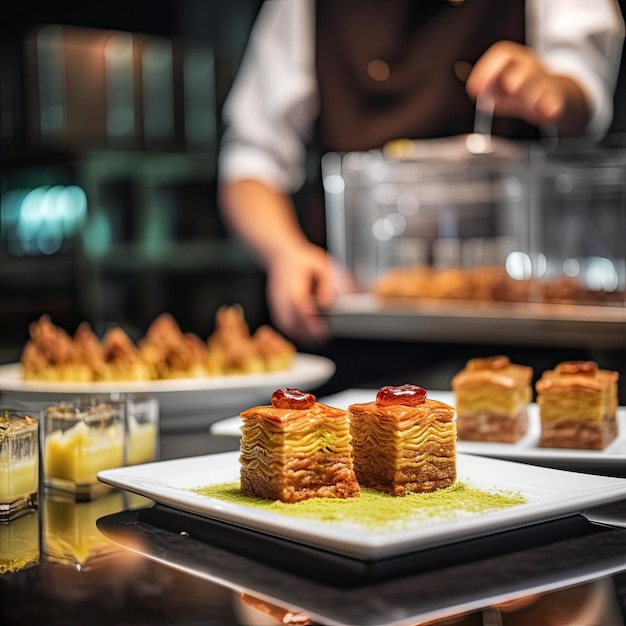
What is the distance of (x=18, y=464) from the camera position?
1.01 m

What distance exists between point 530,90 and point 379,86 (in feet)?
2.09

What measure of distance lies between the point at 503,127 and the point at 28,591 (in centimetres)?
237

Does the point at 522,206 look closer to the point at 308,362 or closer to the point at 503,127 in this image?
the point at 503,127

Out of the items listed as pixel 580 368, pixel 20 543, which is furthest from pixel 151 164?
pixel 20 543

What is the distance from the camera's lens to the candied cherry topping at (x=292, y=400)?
940 millimetres

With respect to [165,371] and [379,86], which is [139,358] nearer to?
[165,371]

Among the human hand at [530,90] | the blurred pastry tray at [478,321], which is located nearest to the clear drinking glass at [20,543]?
the blurred pastry tray at [478,321]

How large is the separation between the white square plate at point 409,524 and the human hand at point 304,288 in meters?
1.63

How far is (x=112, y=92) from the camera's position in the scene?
15.0ft

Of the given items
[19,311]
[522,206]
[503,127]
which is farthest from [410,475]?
[19,311]

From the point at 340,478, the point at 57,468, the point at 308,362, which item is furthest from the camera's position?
the point at 308,362

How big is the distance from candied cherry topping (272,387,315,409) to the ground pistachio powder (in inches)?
3.4

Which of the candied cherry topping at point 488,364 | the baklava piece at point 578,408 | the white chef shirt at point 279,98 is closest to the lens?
the baklava piece at point 578,408

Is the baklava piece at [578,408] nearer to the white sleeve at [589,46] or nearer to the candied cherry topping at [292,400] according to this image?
the candied cherry topping at [292,400]
